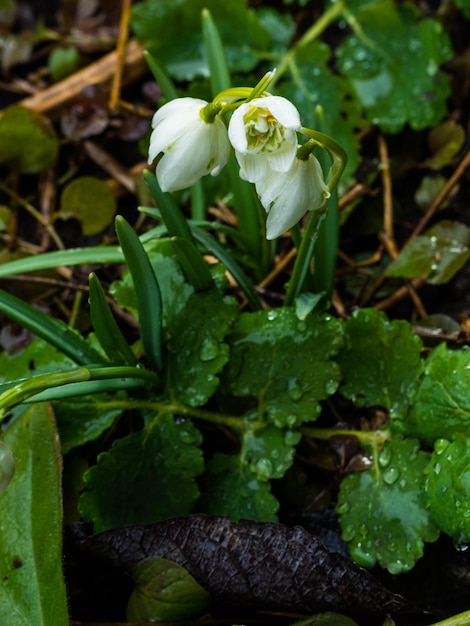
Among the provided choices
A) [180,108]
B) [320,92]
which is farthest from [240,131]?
[320,92]

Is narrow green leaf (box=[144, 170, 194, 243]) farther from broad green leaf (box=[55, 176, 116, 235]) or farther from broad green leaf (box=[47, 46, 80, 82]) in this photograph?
broad green leaf (box=[47, 46, 80, 82])

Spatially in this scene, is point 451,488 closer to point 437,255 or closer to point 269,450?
point 269,450

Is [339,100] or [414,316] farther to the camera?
[339,100]

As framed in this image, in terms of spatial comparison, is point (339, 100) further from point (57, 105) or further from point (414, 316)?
point (57, 105)

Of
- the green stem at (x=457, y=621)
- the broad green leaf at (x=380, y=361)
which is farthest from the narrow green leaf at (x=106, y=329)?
the green stem at (x=457, y=621)

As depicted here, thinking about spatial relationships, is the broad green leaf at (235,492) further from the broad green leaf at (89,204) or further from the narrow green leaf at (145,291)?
the broad green leaf at (89,204)

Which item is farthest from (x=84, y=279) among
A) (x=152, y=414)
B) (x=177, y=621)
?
(x=177, y=621)
